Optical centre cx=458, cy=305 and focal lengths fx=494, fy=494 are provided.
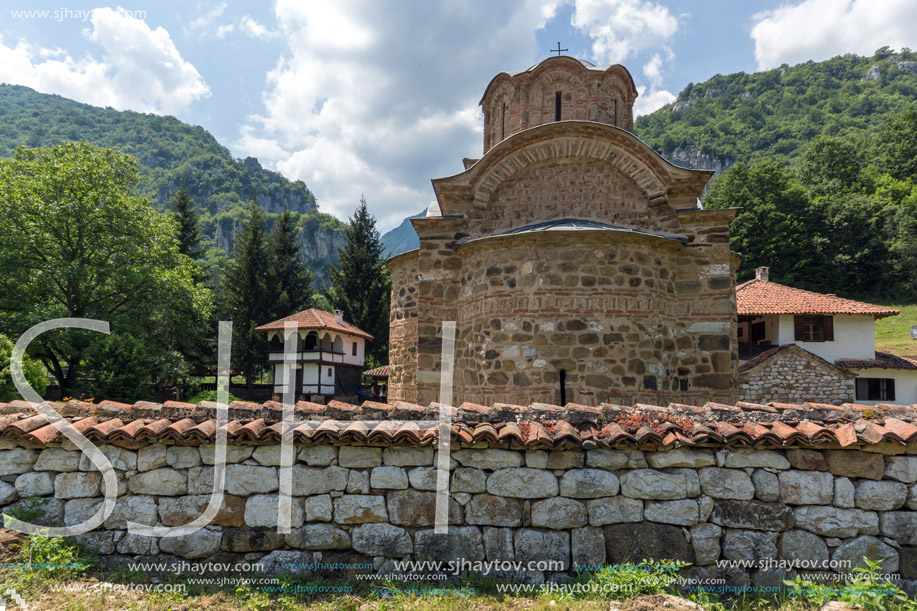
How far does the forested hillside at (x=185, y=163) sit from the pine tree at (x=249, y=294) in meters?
33.8

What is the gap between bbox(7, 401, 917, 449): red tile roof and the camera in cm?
377

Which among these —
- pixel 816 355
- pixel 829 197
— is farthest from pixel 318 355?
pixel 829 197

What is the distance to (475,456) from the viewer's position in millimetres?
3988

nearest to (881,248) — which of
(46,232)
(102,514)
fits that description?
(102,514)

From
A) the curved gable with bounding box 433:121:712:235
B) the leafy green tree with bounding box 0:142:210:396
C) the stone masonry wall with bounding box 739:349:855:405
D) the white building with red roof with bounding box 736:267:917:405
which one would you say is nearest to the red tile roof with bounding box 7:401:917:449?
the curved gable with bounding box 433:121:712:235

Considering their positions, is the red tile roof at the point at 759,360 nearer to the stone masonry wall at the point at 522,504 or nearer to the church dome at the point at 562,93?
the church dome at the point at 562,93

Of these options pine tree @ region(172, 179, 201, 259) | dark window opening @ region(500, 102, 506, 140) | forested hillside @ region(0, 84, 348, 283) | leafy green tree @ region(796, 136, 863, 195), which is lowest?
dark window opening @ region(500, 102, 506, 140)

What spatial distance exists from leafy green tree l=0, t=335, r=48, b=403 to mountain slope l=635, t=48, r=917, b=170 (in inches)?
2561

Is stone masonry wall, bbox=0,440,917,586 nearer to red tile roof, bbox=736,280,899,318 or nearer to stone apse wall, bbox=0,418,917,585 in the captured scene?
stone apse wall, bbox=0,418,917,585

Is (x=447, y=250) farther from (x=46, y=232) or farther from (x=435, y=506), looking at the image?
(x=46, y=232)

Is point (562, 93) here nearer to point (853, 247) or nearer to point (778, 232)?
point (778, 232)

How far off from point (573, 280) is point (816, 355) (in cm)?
1519

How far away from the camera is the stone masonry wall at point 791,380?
1719 cm

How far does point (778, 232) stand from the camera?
1289 inches
